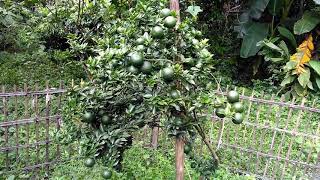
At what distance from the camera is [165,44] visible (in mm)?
2250

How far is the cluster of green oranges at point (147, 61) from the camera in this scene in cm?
208

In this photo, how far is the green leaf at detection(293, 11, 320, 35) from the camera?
5691 mm

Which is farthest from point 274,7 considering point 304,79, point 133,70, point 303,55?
point 133,70

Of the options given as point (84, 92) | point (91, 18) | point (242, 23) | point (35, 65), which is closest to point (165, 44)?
point (84, 92)

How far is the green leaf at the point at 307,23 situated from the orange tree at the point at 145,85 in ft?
12.2

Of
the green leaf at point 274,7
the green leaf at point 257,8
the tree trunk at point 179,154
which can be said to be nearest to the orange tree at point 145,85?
the tree trunk at point 179,154

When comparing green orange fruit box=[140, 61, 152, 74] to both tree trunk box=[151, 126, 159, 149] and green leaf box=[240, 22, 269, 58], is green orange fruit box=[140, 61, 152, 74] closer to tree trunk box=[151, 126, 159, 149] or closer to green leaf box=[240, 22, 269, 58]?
tree trunk box=[151, 126, 159, 149]

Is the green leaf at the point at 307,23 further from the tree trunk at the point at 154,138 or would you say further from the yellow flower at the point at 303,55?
the tree trunk at the point at 154,138

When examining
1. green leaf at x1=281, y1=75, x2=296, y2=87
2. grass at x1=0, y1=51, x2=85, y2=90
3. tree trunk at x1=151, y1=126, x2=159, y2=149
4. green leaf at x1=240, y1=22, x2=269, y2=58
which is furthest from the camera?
green leaf at x1=240, y1=22, x2=269, y2=58

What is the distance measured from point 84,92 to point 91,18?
149 centimetres

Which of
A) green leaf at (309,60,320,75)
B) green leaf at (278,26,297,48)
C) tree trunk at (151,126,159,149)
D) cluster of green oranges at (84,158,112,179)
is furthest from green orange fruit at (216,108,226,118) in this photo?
green leaf at (278,26,297,48)

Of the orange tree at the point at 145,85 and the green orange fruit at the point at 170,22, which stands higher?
the green orange fruit at the point at 170,22

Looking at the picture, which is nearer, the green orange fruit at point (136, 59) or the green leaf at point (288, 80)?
the green orange fruit at point (136, 59)

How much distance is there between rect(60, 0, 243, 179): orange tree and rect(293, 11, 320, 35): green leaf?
Answer: 12.2 feet
